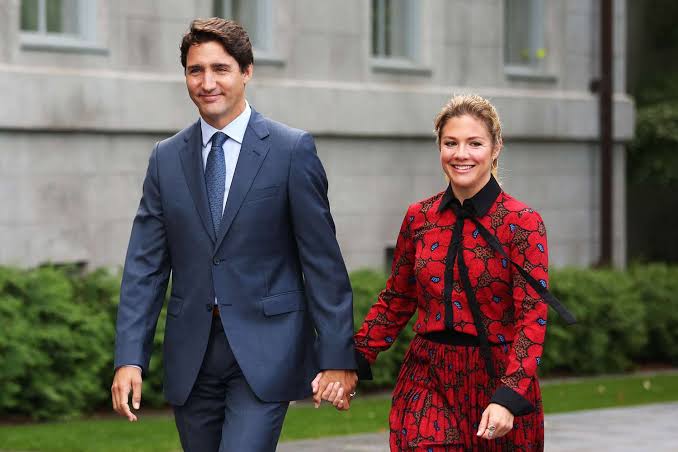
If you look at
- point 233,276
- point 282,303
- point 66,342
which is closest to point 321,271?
point 282,303

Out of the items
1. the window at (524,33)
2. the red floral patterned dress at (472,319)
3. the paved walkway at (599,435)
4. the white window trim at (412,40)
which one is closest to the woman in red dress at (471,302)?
the red floral patterned dress at (472,319)

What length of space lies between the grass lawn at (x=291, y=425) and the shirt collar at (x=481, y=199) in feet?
16.5

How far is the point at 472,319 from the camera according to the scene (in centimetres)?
578

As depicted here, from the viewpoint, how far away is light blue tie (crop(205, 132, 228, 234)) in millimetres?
5859

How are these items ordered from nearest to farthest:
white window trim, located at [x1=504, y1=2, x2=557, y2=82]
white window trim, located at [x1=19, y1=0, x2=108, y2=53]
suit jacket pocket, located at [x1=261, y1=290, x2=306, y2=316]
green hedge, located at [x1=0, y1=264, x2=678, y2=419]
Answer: suit jacket pocket, located at [x1=261, y1=290, x2=306, y2=316] < green hedge, located at [x1=0, y1=264, x2=678, y2=419] < white window trim, located at [x1=19, y1=0, x2=108, y2=53] < white window trim, located at [x1=504, y1=2, x2=557, y2=82]

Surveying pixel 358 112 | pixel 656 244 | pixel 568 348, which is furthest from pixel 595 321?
pixel 656 244

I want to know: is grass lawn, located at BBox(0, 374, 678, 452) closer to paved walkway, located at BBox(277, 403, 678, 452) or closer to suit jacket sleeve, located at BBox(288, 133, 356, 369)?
paved walkway, located at BBox(277, 403, 678, 452)

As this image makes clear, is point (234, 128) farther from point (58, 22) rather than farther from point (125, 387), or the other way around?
point (58, 22)

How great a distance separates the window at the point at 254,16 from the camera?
57.5 ft

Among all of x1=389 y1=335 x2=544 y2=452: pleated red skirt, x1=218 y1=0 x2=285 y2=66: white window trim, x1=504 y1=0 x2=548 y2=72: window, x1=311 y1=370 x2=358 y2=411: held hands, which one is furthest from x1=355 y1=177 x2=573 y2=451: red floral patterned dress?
x1=504 y1=0 x2=548 y2=72: window

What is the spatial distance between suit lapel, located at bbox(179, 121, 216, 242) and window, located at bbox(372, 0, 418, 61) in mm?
13475

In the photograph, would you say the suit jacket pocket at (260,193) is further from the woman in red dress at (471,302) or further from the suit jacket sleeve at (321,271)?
the woman in red dress at (471,302)

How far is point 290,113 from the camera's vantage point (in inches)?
688

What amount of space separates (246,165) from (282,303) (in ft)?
1.65
